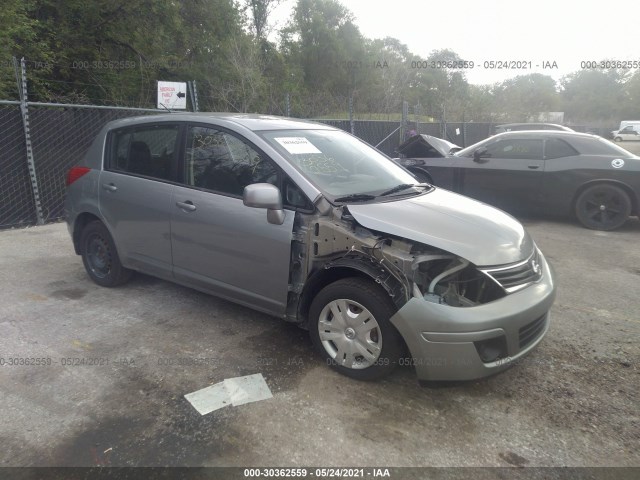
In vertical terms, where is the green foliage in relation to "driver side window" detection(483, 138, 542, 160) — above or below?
above

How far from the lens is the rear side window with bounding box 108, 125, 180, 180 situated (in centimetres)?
395

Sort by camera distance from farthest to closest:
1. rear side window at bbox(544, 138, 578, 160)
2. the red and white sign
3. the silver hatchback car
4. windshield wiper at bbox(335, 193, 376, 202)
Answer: the red and white sign → rear side window at bbox(544, 138, 578, 160) → windshield wiper at bbox(335, 193, 376, 202) → the silver hatchback car

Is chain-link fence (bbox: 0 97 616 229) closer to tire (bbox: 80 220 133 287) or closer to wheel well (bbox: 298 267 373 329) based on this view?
tire (bbox: 80 220 133 287)

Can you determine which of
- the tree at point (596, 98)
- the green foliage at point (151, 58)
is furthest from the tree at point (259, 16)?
the tree at point (596, 98)

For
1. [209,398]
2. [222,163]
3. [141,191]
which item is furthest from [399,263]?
[141,191]

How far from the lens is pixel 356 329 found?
2.97m

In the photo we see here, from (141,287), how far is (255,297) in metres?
1.86

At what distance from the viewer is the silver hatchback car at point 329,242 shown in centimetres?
277

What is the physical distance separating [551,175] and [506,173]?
699 millimetres

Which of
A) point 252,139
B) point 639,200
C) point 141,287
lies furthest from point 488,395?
point 639,200

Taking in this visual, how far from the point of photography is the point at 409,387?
3025 millimetres

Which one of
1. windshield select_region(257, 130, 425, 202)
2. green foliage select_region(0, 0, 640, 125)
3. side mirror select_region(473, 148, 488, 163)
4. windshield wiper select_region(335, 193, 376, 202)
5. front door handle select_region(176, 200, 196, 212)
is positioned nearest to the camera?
windshield wiper select_region(335, 193, 376, 202)

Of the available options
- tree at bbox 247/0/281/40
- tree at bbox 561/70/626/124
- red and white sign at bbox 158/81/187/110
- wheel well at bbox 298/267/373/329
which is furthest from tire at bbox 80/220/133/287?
tree at bbox 561/70/626/124

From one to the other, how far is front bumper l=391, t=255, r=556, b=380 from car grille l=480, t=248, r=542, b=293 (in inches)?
3.6
